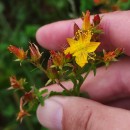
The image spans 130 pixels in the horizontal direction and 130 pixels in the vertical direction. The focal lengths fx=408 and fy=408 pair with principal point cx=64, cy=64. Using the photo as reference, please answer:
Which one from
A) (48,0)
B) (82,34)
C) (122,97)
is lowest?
(122,97)

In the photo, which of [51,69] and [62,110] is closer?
[51,69]

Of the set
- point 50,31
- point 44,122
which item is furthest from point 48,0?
point 44,122

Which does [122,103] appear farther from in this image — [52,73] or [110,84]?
[52,73]

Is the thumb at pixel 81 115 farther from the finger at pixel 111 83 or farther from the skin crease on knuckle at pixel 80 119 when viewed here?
the finger at pixel 111 83

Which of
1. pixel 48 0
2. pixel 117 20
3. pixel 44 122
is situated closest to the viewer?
pixel 44 122

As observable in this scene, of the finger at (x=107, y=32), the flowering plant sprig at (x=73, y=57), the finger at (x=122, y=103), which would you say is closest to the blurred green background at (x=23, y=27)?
the finger at (x=107, y=32)

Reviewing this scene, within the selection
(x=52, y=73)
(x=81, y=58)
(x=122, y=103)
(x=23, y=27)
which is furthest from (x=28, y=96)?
(x=23, y=27)

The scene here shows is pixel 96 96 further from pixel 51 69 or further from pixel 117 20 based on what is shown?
pixel 51 69
